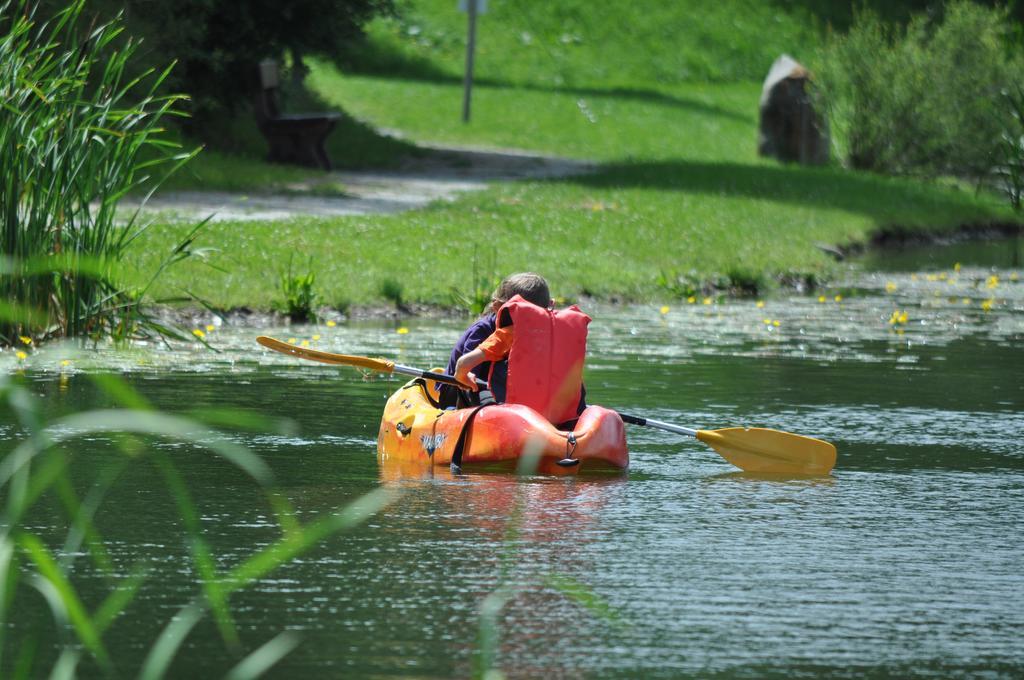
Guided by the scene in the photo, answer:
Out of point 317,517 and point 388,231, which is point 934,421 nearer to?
point 317,517

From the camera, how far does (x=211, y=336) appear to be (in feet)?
47.0

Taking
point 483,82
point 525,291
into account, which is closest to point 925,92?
point 483,82

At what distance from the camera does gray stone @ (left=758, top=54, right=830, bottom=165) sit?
32.6 metres

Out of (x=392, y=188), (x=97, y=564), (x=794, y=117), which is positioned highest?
(x=794, y=117)

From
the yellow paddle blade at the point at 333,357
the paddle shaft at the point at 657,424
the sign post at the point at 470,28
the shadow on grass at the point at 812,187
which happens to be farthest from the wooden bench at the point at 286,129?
the paddle shaft at the point at 657,424

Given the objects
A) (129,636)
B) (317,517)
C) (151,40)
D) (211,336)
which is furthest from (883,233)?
(129,636)

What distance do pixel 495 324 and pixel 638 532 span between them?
2.11m

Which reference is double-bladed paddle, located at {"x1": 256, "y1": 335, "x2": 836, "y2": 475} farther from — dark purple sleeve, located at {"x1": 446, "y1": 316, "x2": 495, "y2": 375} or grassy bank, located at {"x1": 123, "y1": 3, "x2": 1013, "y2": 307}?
grassy bank, located at {"x1": 123, "y1": 3, "x2": 1013, "y2": 307}

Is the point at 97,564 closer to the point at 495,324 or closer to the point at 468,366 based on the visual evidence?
the point at 468,366

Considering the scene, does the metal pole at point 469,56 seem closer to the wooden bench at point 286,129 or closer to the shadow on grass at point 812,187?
the shadow on grass at point 812,187

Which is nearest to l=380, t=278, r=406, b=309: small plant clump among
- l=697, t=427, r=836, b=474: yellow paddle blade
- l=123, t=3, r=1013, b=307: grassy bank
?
l=123, t=3, r=1013, b=307: grassy bank

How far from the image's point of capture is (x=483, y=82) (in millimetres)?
43281

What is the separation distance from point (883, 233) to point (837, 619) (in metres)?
20.2

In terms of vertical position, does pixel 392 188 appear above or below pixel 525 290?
above
